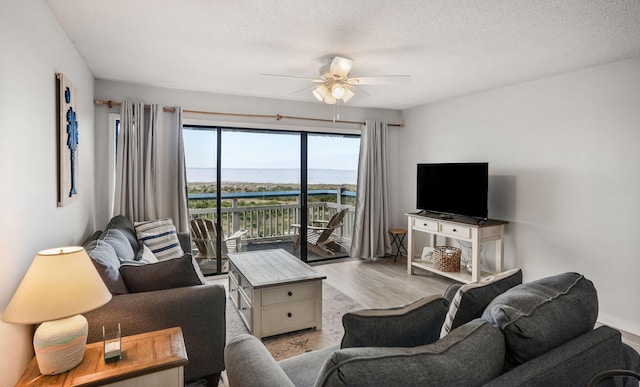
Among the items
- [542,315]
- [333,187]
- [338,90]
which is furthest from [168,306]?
[333,187]

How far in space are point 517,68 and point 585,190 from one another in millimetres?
1320

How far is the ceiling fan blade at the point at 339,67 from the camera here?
279 centimetres

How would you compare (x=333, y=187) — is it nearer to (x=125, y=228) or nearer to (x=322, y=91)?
(x=322, y=91)

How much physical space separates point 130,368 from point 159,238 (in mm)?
2145

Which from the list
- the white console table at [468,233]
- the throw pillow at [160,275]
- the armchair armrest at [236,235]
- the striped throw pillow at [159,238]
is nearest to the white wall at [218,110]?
the striped throw pillow at [159,238]

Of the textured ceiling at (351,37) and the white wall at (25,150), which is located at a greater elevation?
the textured ceiling at (351,37)

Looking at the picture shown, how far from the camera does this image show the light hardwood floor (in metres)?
3.79

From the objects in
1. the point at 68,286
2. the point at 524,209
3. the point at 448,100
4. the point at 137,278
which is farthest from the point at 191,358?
the point at 448,100

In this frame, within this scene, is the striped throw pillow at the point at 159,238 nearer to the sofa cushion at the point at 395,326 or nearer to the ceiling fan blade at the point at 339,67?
the ceiling fan blade at the point at 339,67

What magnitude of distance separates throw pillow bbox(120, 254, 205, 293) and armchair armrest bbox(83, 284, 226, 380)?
0.05 metres

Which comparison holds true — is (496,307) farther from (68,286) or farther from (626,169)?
(626,169)

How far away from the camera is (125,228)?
11.0 ft

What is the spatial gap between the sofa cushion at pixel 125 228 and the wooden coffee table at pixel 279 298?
1011mm

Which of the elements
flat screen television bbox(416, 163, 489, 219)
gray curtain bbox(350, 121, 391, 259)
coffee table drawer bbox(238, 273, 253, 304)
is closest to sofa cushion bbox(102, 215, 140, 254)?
coffee table drawer bbox(238, 273, 253, 304)
